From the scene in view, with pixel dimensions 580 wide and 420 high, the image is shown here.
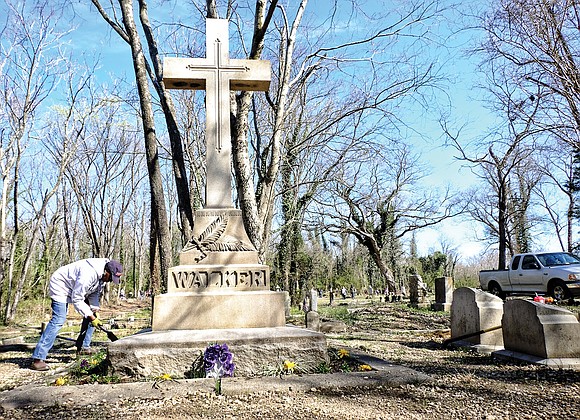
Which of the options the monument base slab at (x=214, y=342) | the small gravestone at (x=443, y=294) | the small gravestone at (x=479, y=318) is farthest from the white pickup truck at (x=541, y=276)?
the monument base slab at (x=214, y=342)

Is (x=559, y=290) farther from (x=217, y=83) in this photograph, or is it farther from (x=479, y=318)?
(x=217, y=83)

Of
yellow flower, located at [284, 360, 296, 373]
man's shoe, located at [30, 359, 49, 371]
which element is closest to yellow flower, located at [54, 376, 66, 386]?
man's shoe, located at [30, 359, 49, 371]

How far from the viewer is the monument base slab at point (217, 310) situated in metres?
5.48

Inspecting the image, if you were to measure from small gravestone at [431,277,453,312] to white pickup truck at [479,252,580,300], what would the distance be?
2.17 meters

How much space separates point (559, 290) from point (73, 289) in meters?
14.4

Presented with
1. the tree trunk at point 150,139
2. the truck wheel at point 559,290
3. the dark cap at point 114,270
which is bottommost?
the truck wheel at point 559,290

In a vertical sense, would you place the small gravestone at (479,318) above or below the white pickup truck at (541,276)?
below

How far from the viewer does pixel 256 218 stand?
9.19 meters

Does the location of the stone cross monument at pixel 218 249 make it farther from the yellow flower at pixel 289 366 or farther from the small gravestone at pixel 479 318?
the small gravestone at pixel 479 318

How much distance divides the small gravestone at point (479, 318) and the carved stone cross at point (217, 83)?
415 centimetres

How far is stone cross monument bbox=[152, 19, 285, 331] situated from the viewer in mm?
5543

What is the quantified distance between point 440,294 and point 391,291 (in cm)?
904

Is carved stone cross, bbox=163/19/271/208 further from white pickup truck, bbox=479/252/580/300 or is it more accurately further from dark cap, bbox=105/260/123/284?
white pickup truck, bbox=479/252/580/300

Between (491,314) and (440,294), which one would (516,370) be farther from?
(440,294)
